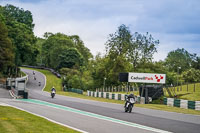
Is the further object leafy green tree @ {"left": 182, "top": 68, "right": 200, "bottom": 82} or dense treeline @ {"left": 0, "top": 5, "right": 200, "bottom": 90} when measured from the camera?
leafy green tree @ {"left": 182, "top": 68, "right": 200, "bottom": 82}

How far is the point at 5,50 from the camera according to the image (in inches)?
2783

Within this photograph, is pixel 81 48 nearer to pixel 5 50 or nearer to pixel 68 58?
pixel 68 58

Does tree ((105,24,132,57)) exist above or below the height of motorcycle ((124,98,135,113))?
above

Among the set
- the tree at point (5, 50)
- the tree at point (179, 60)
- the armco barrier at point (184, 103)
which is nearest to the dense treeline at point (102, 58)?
the tree at point (5, 50)

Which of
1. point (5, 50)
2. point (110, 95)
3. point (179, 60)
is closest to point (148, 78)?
point (110, 95)

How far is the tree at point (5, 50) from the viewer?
70.9 meters

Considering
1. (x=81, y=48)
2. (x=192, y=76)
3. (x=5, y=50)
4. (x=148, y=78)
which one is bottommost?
(x=148, y=78)

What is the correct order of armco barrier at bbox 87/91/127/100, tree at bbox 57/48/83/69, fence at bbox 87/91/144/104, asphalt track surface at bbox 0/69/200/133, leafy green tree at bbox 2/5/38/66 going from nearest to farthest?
asphalt track surface at bbox 0/69/200/133, fence at bbox 87/91/144/104, armco barrier at bbox 87/91/127/100, leafy green tree at bbox 2/5/38/66, tree at bbox 57/48/83/69

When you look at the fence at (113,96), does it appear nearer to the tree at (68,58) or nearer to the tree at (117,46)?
the tree at (117,46)

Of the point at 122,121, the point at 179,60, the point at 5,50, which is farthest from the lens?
the point at 179,60

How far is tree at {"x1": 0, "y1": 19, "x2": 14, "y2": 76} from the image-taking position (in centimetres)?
7094

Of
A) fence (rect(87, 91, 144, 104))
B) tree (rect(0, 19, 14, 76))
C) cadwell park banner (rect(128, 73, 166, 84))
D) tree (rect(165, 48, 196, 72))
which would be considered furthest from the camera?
tree (rect(165, 48, 196, 72))

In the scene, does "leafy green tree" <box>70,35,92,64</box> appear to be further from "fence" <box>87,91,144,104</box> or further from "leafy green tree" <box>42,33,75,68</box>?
"fence" <box>87,91,144,104</box>

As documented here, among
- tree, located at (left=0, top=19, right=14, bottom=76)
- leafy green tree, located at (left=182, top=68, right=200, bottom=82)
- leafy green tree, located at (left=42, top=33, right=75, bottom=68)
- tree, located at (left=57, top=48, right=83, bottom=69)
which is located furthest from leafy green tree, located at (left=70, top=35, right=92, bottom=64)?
tree, located at (left=0, top=19, right=14, bottom=76)
